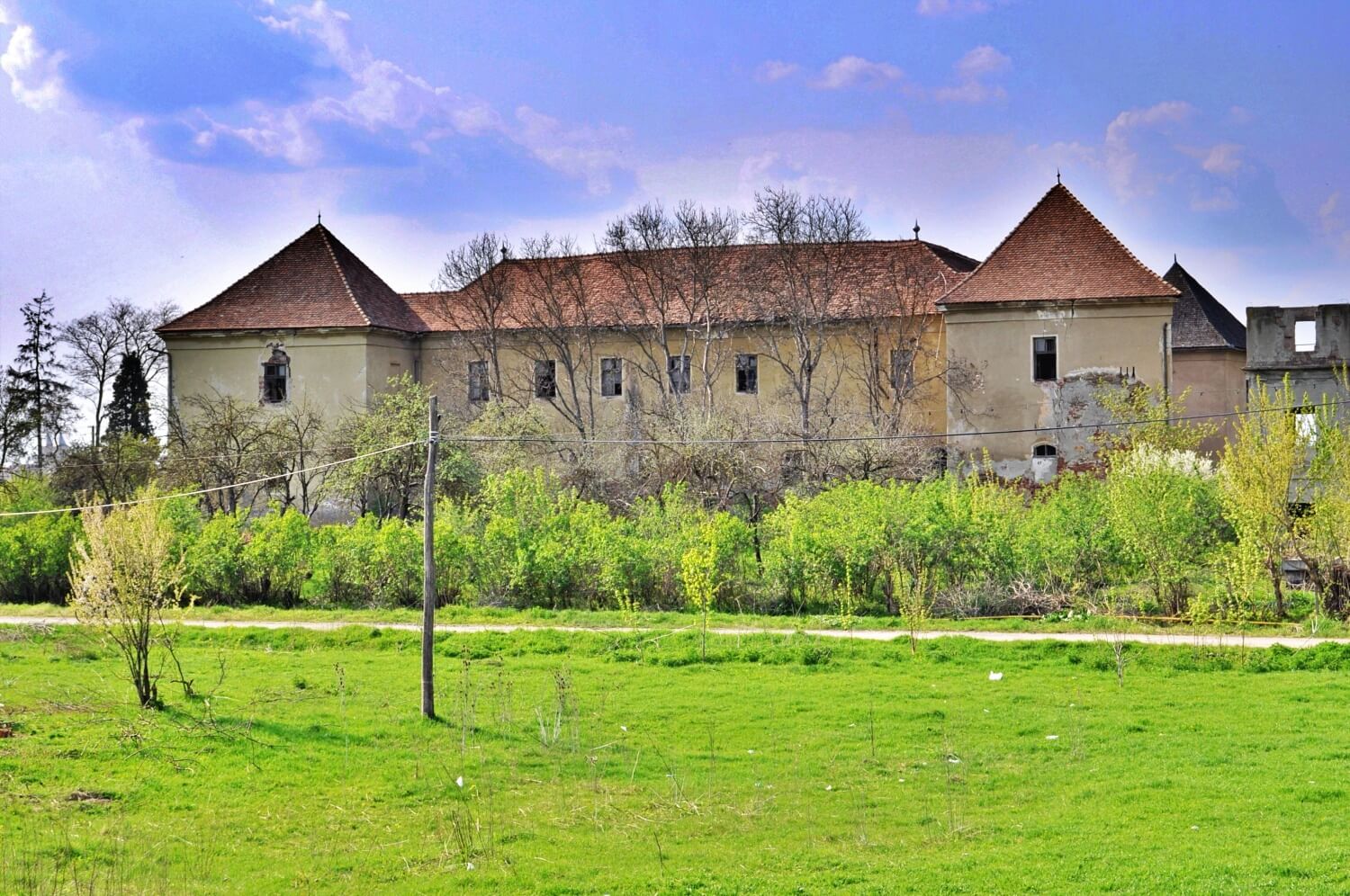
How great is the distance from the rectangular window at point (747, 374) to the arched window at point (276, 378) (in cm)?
1467

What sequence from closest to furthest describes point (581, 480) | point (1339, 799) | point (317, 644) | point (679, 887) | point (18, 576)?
point (679, 887) → point (1339, 799) → point (317, 644) → point (18, 576) → point (581, 480)

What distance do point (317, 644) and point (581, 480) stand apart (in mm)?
15157

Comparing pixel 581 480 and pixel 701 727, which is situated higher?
pixel 581 480

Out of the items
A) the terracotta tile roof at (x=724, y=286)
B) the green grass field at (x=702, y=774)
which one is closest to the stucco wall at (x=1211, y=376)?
the terracotta tile roof at (x=724, y=286)

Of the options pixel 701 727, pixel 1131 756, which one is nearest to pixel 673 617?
Result: pixel 701 727

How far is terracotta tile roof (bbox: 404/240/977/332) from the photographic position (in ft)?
143

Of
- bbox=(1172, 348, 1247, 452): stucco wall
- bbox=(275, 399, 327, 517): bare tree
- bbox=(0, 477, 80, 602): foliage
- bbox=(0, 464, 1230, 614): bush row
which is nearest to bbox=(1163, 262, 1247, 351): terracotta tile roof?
bbox=(1172, 348, 1247, 452): stucco wall

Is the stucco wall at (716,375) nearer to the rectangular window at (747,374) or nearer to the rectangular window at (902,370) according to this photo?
the rectangular window at (747,374)

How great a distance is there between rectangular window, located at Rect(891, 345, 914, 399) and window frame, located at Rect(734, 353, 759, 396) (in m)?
4.55

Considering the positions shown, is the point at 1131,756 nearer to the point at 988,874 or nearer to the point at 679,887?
the point at 988,874

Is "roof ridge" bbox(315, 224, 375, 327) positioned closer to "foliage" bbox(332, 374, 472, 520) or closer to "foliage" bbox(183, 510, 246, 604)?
"foliage" bbox(332, 374, 472, 520)

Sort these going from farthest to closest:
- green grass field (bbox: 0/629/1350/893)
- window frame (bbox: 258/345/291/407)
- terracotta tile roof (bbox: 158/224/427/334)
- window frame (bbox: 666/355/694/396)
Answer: terracotta tile roof (bbox: 158/224/427/334), window frame (bbox: 258/345/291/407), window frame (bbox: 666/355/694/396), green grass field (bbox: 0/629/1350/893)

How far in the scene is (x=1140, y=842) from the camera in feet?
35.0

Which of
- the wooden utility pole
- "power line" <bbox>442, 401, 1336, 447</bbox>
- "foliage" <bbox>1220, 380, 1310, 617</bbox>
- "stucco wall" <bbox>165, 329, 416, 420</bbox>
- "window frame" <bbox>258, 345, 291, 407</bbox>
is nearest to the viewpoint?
the wooden utility pole
